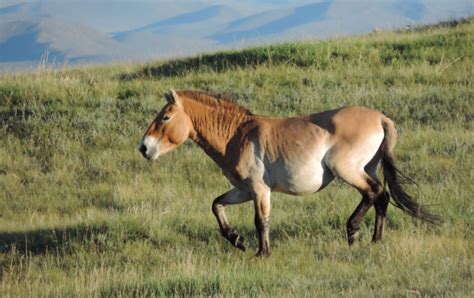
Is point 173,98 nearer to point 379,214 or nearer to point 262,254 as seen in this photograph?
point 262,254

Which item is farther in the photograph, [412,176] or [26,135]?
[26,135]

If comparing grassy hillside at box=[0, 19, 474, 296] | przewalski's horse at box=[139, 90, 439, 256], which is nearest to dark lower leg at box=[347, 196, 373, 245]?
przewalski's horse at box=[139, 90, 439, 256]

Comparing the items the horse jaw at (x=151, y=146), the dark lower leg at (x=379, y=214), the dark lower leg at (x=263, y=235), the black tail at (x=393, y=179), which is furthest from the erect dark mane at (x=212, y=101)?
the dark lower leg at (x=379, y=214)

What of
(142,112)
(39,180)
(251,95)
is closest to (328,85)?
(251,95)

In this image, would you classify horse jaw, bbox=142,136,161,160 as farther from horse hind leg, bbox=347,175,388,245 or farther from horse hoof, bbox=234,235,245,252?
horse hind leg, bbox=347,175,388,245

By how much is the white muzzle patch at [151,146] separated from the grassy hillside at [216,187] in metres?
1.19

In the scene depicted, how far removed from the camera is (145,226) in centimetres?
1051

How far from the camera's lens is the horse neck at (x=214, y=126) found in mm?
9352

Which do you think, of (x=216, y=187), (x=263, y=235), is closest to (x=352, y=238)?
(x=263, y=235)

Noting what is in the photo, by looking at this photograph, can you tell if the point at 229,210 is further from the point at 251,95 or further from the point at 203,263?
the point at 251,95

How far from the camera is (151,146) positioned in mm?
9062

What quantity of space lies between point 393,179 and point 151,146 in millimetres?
2777

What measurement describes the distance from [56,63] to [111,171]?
1071cm

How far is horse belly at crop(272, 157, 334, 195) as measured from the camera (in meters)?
9.03
